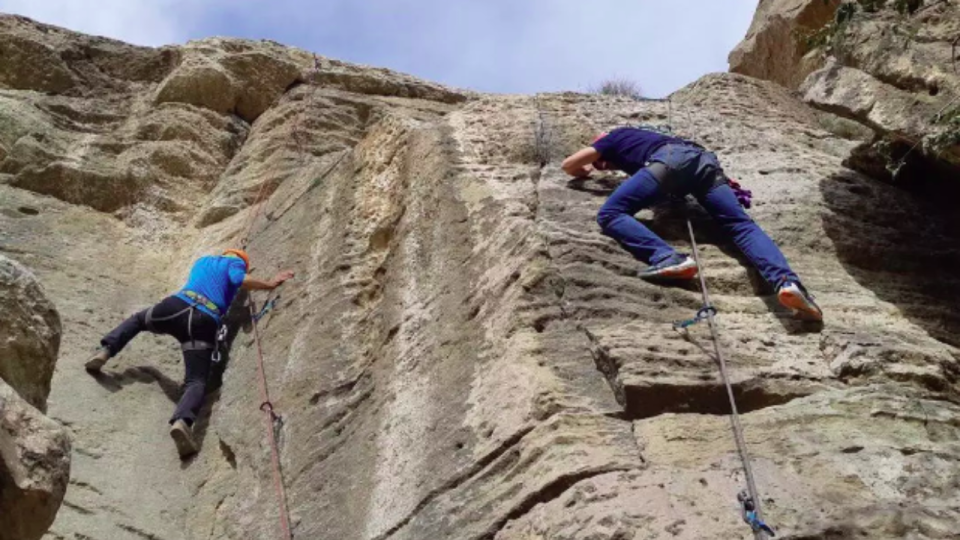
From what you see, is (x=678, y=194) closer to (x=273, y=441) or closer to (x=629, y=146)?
(x=629, y=146)

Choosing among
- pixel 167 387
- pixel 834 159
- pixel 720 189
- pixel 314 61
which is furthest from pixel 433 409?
pixel 314 61

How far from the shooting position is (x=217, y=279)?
32.9 ft

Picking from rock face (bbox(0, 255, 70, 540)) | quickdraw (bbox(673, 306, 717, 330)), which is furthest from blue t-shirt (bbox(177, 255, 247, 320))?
rock face (bbox(0, 255, 70, 540))

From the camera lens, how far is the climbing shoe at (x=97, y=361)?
9.04 metres

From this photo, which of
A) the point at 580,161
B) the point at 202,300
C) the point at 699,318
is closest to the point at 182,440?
the point at 202,300

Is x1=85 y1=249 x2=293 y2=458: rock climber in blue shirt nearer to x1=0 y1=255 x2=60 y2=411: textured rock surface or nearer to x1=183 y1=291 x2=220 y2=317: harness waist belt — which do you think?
x1=183 y1=291 x2=220 y2=317: harness waist belt

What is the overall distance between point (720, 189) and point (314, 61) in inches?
309

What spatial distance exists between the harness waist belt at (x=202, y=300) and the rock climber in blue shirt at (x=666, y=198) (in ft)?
10.3

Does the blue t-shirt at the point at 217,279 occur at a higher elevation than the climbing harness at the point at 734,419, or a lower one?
higher

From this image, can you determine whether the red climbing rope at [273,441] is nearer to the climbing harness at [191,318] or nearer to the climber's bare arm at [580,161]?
the climbing harness at [191,318]

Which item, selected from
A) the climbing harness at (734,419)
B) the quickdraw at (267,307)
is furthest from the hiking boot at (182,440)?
the climbing harness at (734,419)

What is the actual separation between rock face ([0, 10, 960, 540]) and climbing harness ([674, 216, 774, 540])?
0.20ft

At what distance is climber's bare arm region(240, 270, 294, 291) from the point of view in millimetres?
9742

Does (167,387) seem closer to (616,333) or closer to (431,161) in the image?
(431,161)
